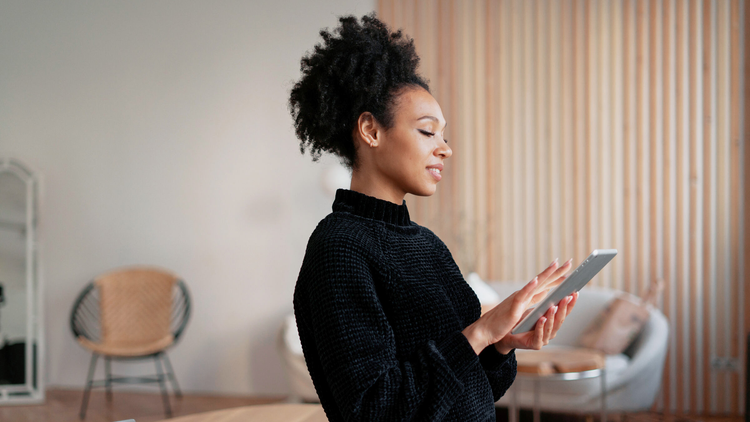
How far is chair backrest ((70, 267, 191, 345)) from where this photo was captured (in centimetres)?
445

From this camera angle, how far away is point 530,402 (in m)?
3.33

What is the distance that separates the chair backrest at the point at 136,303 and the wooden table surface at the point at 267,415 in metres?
3.15

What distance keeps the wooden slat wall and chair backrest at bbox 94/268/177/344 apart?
1988mm

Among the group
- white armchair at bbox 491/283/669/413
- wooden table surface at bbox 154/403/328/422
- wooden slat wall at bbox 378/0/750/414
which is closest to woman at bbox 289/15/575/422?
wooden table surface at bbox 154/403/328/422

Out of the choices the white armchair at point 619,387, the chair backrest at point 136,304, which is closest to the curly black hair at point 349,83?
the white armchair at point 619,387

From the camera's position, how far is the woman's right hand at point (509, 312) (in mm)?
822

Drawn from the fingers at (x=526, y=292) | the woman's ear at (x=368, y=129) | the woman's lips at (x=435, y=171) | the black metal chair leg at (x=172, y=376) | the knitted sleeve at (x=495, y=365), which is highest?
the woman's ear at (x=368, y=129)

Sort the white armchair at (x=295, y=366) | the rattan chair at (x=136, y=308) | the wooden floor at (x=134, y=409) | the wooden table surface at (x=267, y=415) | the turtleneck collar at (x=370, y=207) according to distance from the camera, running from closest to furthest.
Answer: the turtleneck collar at (x=370, y=207) → the wooden table surface at (x=267, y=415) → the white armchair at (x=295, y=366) → the wooden floor at (x=134, y=409) → the rattan chair at (x=136, y=308)

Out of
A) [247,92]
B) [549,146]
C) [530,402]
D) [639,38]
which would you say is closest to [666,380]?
[530,402]

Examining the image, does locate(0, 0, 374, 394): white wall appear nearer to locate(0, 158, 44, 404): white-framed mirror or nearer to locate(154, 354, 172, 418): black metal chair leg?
locate(154, 354, 172, 418): black metal chair leg

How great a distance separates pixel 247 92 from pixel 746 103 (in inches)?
133

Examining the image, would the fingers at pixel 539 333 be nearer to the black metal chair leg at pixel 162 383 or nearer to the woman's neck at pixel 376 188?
the woman's neck at pixel 376 188

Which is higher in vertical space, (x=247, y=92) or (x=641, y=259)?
(x=247, y=92)

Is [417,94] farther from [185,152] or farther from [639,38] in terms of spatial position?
[185,152]
